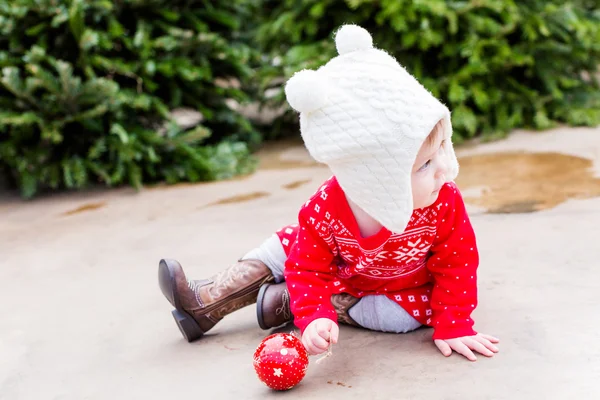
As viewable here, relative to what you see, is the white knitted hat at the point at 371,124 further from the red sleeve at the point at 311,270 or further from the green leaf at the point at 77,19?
the green leaf at the point at 77,19

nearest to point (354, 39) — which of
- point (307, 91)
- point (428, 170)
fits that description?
point (307, 91)

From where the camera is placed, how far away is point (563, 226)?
2.99 meters

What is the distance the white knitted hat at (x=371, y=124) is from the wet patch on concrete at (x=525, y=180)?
5.73 ft

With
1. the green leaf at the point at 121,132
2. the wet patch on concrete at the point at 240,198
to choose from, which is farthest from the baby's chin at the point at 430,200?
the green leaf at the point at 121,132

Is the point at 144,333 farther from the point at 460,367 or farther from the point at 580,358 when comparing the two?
the point at 580,358

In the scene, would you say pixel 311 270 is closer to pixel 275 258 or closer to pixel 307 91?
pixel 275 258

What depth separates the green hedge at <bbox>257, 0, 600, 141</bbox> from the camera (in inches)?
192

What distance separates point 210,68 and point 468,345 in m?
3.55

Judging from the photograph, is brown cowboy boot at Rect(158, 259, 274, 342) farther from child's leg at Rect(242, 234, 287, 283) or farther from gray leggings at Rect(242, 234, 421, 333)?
gray leggings at Rect(242, 234, 421, 333)

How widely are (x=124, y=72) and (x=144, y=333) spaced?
2.47 metres

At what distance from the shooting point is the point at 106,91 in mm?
4238

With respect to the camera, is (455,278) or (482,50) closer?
(455,278)

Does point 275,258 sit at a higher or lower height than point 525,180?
higher

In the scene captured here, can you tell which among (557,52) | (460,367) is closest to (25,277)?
(460,367)
